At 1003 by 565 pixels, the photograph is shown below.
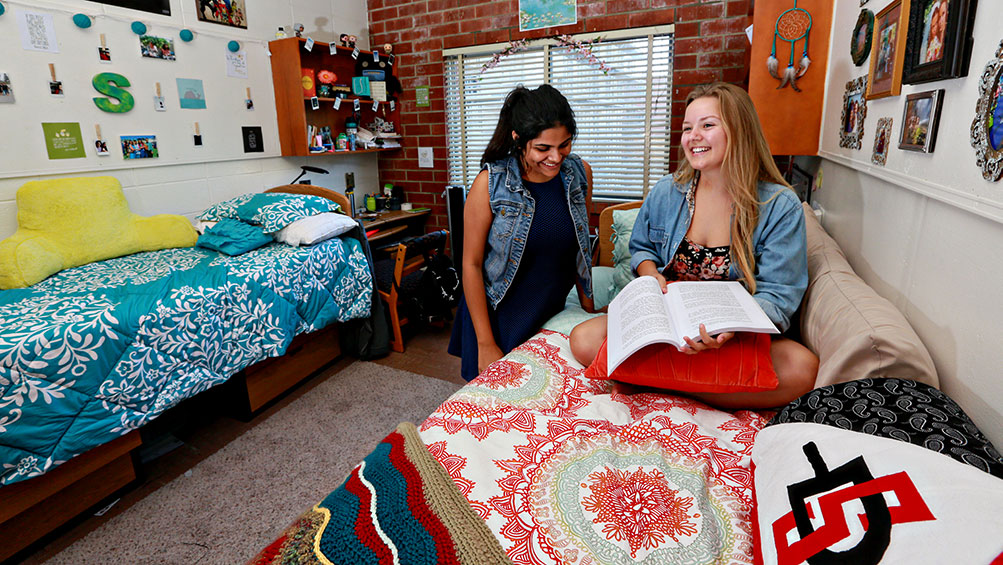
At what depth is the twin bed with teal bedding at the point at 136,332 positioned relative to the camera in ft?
5.23

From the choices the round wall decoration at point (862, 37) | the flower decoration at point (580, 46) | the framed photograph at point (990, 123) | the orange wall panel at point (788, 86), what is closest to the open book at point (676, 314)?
the framed photograph at point (990, 123)

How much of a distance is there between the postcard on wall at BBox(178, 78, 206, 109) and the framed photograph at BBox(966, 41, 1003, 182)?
351 centimetres

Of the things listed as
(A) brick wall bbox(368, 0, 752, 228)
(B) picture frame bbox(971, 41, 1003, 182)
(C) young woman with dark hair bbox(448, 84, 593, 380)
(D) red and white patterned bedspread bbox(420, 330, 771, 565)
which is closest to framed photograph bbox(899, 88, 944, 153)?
(B) picture frame bbox(971, 41, 1003, 182)

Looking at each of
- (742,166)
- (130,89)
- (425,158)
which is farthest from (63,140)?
(742,166)

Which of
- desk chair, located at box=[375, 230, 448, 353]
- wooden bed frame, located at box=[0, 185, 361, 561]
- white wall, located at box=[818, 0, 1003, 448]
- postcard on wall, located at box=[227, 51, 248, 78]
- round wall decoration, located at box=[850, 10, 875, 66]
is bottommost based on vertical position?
wooden bed frame, located at box=[0, 185, 361, 561]

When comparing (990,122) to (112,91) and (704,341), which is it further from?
(112,91)

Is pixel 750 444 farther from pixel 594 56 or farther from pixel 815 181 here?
pixel 594 56

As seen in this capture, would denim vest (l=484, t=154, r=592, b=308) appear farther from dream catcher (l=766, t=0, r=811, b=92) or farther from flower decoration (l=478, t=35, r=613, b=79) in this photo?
flower decoration (l=478, t=35, r=613, b=79)

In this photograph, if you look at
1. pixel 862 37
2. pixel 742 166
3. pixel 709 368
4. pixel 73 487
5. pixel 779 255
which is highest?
pixel 862 37

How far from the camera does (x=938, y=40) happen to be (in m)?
1.07

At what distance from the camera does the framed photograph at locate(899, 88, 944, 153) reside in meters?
1.09

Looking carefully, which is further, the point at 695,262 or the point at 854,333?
the point at 695,262

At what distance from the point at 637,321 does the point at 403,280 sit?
86.3 inches

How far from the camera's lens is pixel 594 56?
3539 mm
